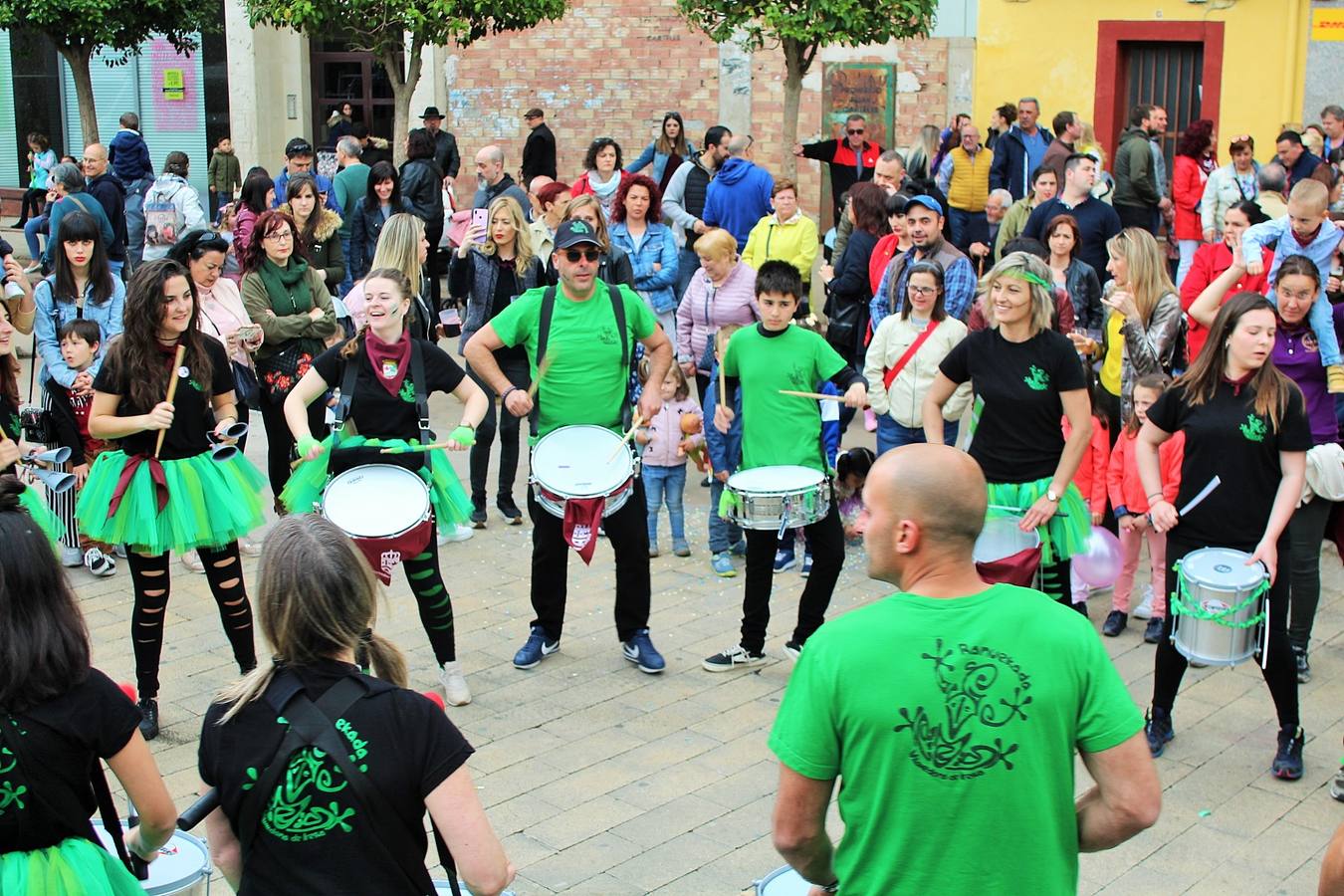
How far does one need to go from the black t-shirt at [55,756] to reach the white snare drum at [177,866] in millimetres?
331

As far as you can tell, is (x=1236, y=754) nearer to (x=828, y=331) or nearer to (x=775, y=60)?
(x=828, y=331)

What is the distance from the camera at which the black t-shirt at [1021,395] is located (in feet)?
20.4

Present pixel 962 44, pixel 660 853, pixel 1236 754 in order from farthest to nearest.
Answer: pixel 962 44 < pixel 1236 754 < pixel 660 853

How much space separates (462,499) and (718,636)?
158 cm

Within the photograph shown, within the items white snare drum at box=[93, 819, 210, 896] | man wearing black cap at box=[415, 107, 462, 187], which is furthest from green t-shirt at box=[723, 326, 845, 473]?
man wearing black cap at box=[415, 107, 462, 187]

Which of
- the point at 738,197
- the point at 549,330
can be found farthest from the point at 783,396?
the point at 738,197

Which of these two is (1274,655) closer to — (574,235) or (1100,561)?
(1100,561)

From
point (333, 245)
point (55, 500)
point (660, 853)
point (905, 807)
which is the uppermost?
point (333, 245)

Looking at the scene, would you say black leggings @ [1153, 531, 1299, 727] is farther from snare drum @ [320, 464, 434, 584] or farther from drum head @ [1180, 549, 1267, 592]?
snare drum @ [320, 464, 434, 584]

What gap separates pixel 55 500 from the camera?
8.31 metres

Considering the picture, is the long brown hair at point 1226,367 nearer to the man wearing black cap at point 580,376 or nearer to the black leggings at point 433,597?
the man wearing black cap at point 580,376

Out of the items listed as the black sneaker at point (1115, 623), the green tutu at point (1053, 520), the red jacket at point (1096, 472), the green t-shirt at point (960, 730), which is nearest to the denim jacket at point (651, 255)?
the red jacket at point (1096, 472)

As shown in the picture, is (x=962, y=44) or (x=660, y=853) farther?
(x=962, y=44)

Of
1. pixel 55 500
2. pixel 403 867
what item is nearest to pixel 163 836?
pixel 403 867
